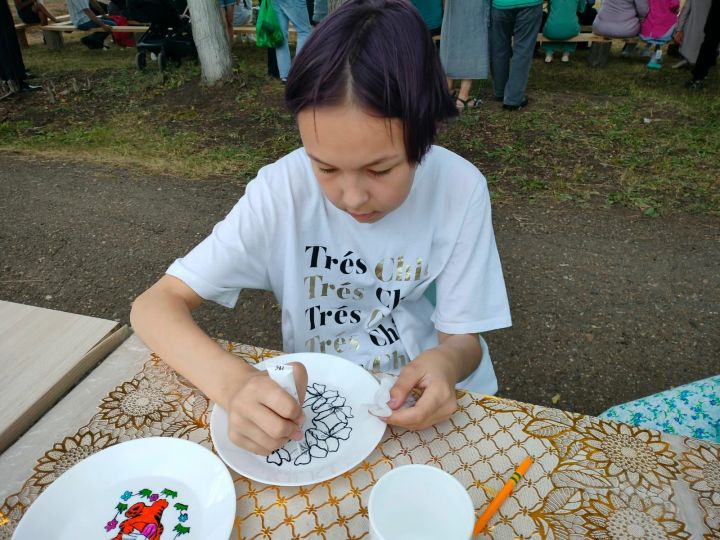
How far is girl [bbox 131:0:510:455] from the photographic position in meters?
0.95

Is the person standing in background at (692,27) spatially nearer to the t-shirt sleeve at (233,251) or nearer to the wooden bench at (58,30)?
the t-shirt sleeve at (233,251)

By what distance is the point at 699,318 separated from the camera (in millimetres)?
2650

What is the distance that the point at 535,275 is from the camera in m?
3.03

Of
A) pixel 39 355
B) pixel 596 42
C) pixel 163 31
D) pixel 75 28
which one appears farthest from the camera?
pixel 75 28

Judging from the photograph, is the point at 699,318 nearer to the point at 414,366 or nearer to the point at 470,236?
the point at 470,236

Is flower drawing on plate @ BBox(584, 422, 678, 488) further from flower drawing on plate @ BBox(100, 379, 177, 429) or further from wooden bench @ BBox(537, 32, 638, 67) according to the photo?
wooden bench @ BBox(537, 32, 638, 67)

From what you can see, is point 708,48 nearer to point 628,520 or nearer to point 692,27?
point 692,27

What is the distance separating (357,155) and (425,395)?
0.47 m

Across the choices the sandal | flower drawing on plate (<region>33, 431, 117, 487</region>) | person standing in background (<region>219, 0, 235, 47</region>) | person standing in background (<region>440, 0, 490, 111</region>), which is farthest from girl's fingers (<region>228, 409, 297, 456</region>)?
person standing in background (<region>219, 0, 235, 47</region>)

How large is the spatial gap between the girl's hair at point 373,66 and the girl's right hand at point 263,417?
0.53m

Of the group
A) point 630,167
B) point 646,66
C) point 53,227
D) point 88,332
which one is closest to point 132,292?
point 53,227

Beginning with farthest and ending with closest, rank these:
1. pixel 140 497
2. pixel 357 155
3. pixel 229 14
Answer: pixel 229 14, pixel 357 155, pixel 140 497

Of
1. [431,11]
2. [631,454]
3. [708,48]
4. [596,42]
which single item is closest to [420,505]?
[631,454]

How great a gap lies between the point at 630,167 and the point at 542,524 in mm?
4020
